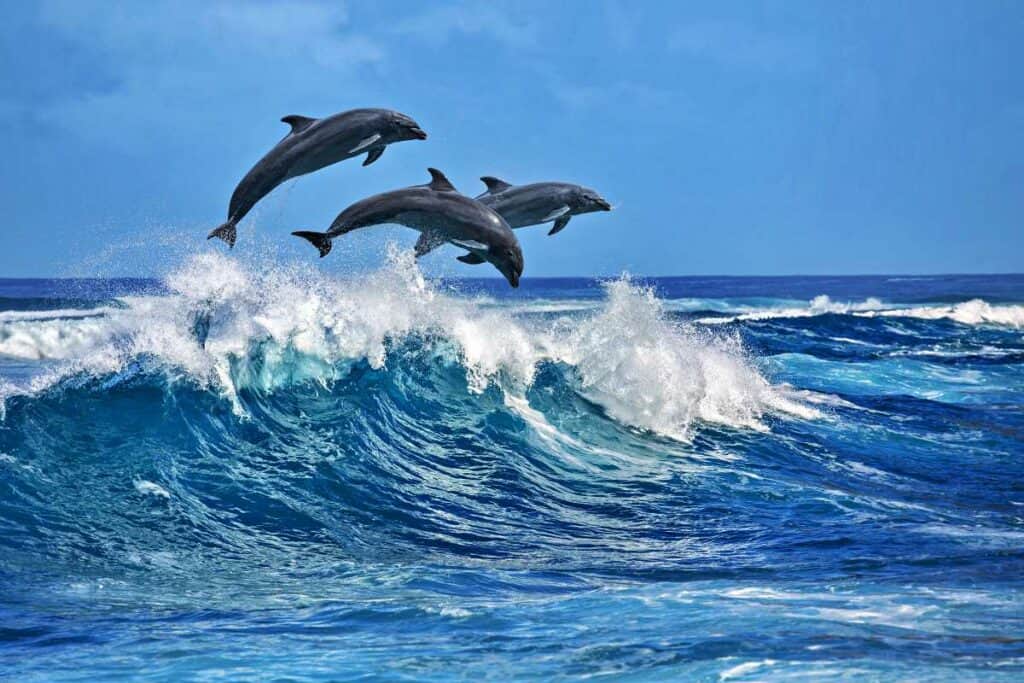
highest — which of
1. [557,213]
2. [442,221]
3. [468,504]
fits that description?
[557,213]

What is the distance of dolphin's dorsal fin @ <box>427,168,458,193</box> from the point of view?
812 centimetres

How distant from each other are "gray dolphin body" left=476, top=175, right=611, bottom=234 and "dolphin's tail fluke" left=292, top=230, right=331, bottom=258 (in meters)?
1.59

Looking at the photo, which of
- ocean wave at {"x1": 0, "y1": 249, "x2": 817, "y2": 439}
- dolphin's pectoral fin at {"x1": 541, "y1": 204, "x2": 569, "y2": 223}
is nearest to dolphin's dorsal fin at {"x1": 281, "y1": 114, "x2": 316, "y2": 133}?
dolphin's pectoral fin at {"x1": 541, "y1": 204, "x2": 569, "y2": 223}

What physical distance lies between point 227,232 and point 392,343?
16.9 feet

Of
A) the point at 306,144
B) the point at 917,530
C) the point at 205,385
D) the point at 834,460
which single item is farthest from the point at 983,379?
the point at 306,144

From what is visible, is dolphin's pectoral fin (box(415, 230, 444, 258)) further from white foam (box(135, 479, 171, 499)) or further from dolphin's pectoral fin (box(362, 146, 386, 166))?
white foam (box(135, 479, 171, 499))

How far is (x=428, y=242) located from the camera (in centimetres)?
816

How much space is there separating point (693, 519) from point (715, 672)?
383cm

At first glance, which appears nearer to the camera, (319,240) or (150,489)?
(319,240)

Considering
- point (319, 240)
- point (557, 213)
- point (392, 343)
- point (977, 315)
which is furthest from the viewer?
point (977, 315)

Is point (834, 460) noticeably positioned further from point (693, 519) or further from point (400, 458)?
point (400, 458)

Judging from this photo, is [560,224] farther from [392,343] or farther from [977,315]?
[977,315]

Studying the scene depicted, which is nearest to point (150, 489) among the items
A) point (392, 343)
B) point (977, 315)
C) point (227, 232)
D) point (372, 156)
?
point (227, 232)

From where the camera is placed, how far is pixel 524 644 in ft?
18.3
